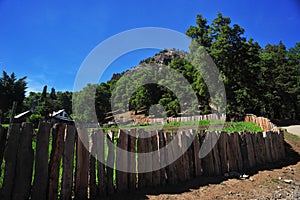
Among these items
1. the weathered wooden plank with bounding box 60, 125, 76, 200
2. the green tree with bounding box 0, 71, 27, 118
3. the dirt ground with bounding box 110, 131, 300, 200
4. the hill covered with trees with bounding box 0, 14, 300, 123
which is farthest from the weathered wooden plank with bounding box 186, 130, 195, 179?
the green tree with bounding box 0, 71, 27, 118

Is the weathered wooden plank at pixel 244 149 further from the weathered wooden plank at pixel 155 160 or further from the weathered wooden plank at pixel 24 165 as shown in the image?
the weathered wooden plank at pixel 24 165

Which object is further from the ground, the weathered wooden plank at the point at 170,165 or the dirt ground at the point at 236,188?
the weathered wooden plank at the point at 170,165

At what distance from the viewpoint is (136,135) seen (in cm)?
479

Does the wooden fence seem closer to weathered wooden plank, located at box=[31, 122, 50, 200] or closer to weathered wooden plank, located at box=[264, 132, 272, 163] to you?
weathered wooden plank, located at box=[31, 122, 50, 200]

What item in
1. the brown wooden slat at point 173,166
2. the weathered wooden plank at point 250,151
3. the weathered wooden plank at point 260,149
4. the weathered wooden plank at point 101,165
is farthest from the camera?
the weathered wooden plank at point 260,149

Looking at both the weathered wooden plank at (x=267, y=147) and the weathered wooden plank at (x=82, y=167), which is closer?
the weathered wooden plank at (x=82, y=167)

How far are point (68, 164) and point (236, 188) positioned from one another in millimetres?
4167

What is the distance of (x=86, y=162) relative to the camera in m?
4.07

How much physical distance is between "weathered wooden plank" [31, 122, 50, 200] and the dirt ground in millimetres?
1426

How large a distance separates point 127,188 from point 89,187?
0.89 m

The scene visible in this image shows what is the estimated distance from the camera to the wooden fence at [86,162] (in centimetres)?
349

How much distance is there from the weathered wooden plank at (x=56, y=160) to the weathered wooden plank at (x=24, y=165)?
13.8 inches

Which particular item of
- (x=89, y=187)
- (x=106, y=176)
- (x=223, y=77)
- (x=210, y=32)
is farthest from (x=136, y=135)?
(x=210, y=32)

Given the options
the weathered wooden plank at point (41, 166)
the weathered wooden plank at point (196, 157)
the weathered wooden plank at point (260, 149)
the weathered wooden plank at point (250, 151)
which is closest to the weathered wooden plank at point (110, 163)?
the weathered wooden plank at point (41, 166)
